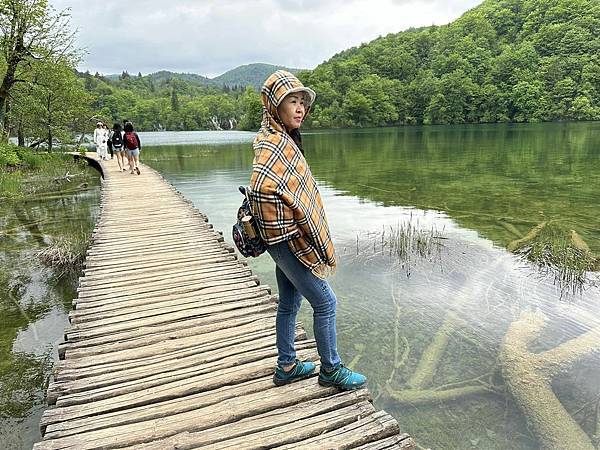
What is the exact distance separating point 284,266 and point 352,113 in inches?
3934

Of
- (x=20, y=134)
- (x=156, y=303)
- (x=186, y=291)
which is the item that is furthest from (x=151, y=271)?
(x=20, y=134)

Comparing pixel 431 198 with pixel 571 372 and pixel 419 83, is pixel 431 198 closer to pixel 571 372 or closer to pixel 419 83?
pixel 571 372

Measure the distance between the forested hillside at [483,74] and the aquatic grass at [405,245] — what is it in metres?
84.6

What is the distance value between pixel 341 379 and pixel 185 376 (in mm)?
1347

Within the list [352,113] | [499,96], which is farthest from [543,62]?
[352,113]

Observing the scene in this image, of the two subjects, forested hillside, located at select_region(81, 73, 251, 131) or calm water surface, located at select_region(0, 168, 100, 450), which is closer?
calm water surface, located at select_region(0, 168, 100, 450)

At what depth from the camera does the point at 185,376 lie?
12.3 ft

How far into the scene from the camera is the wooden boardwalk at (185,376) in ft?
9.87

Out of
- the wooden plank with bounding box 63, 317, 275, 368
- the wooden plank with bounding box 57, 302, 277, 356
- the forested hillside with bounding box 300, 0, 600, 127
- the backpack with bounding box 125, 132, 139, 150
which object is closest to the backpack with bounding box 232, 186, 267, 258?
the wooden plank with bounding box 63, 317, 275, 368

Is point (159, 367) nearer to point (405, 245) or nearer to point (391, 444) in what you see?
point (391, 444)

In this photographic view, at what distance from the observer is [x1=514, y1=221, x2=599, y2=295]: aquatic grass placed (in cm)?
777

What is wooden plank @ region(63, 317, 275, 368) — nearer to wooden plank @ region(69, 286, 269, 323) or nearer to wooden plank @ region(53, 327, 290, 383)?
wooden plank @ region(53, 327, 290, 383)

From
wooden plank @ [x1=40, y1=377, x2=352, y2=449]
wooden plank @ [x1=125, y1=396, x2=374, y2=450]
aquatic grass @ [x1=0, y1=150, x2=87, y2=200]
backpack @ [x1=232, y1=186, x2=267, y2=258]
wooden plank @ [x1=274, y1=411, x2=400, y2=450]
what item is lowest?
wooden plank @ [x1=274, y1=411, x2=400, y2=450]

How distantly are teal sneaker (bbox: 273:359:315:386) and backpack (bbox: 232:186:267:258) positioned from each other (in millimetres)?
1113
